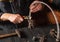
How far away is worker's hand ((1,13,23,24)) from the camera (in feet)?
3.22

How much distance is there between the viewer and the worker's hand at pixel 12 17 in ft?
3.22

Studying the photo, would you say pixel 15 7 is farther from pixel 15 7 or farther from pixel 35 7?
pixel 35 7

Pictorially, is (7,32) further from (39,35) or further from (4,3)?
(4,3)

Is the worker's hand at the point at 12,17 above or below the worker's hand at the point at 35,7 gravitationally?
below

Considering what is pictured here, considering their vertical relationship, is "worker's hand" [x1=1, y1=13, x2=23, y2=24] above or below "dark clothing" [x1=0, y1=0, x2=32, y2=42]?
below

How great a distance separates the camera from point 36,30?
0.93 m

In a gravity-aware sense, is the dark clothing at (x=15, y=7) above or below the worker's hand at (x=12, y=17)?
above

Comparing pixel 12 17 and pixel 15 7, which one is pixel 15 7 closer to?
pixel 15 7

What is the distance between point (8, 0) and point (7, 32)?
0.29 meters

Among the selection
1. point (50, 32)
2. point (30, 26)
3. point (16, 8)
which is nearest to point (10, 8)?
point (16, 8)

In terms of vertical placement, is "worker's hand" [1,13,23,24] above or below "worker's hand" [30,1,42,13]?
below

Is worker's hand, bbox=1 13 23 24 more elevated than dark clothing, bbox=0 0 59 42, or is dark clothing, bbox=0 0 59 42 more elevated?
dark clothing, bbox=0 0 59 42

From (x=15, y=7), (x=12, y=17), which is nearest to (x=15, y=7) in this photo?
(x=15, y=7)

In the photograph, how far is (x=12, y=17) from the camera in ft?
3.34
